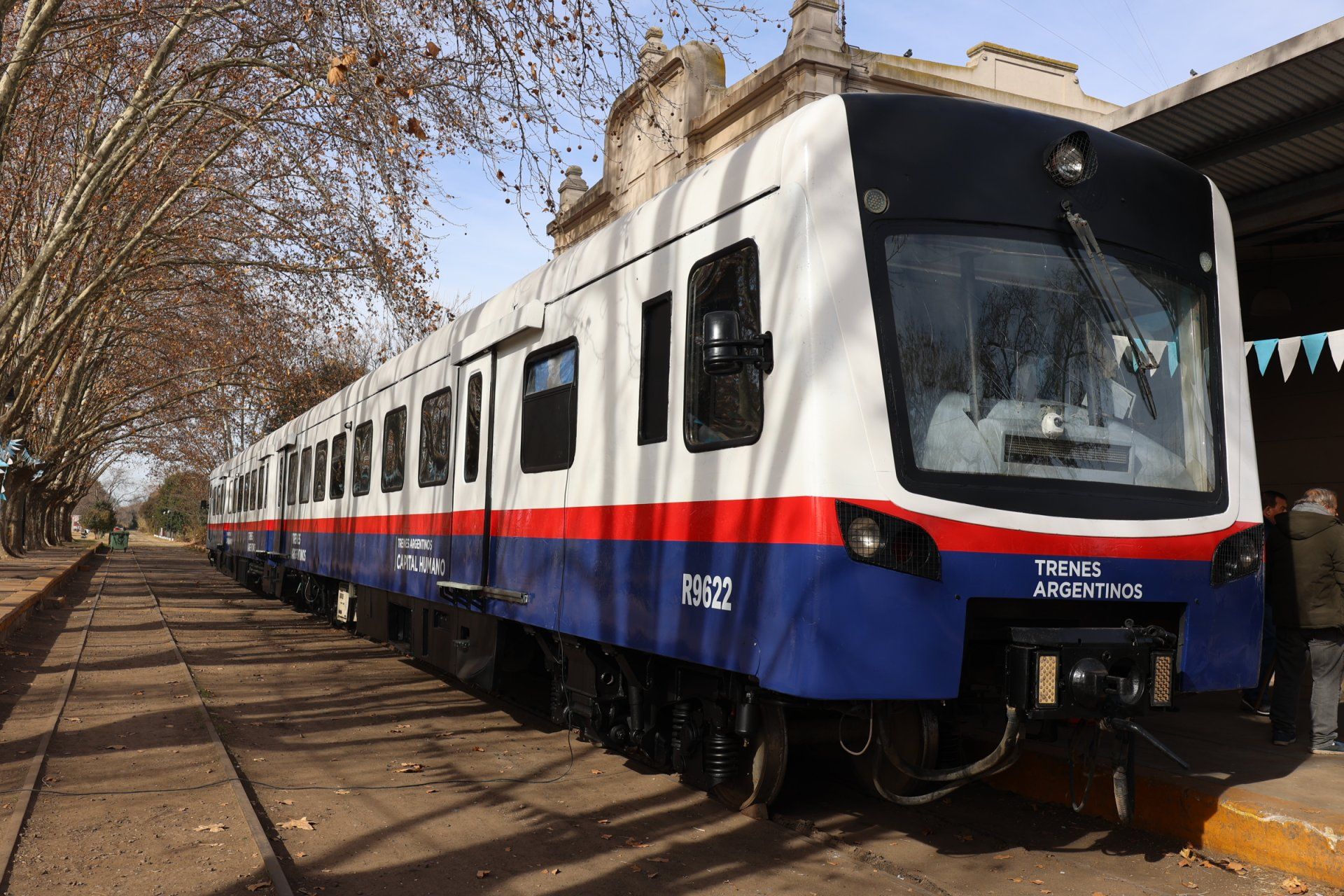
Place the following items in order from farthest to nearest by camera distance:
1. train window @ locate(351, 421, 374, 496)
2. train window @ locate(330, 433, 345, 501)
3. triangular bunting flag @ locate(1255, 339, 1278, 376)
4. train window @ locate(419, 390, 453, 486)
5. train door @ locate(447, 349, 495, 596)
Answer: train window @ locate(330, 433, 345, 501) → train window @ locate(351, 421, 374, 496) → train window @ locate(419, 390, 453, 486) → triangular bunting flag @ locate(1255, 339, 1278, 376) → train door @ locate(447, 349, 495, 596)

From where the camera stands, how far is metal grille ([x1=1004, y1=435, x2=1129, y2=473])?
16.4 ft

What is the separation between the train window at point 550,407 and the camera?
7113 millimetres

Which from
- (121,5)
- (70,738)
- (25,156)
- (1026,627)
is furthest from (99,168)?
(1026,627)

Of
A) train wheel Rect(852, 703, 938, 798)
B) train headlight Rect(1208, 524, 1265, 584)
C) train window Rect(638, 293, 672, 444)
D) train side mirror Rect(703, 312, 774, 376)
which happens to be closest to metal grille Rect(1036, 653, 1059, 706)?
train wheel Rect(852, 703, 938, 798)

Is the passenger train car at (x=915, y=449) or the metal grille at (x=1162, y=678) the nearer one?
the passenger train car at (x=915, y=449)

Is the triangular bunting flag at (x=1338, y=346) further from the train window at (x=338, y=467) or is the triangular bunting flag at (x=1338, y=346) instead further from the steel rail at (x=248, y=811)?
the train window at (x=338, y=467)

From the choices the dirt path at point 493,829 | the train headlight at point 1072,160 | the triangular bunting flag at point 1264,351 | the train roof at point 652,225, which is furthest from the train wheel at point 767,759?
the triangular bunting flag at point 1264,351

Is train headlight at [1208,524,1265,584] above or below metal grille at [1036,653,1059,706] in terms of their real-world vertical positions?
above

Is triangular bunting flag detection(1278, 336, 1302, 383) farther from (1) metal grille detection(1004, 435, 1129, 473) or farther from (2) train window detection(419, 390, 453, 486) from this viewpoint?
(2) train window detection(419, 390, 453, 486)

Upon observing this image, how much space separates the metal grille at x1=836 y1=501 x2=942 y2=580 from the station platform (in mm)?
2214

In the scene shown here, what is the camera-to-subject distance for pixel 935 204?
5102 millimetres

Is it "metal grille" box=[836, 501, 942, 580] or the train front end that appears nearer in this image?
"metal grille" box=[836, 501, 942, 580]

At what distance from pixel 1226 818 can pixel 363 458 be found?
958 cm

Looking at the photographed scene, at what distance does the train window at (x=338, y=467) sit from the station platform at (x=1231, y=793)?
9.28m
